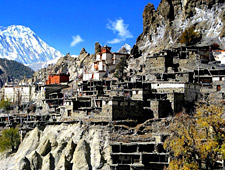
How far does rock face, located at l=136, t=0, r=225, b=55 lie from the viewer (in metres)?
99.4

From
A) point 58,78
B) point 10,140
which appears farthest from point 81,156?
point 58,78

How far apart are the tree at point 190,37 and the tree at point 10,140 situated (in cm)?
5318

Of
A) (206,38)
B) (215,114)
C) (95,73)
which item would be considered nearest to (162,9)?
(206,38)

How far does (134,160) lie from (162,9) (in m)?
76.8

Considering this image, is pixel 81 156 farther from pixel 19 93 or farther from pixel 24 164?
pixel 19 93

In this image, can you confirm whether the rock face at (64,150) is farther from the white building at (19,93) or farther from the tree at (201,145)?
the white building at (19,93)

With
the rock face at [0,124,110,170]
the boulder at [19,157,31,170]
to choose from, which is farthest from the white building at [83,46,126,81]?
the boulder at [19,157,31,170]

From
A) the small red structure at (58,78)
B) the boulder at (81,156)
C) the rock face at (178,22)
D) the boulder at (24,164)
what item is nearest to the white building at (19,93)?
the small red structure at (58,78)

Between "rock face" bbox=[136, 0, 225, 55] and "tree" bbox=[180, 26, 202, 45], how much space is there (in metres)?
1.52

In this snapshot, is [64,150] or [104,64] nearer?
[64,150]

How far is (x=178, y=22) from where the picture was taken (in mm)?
111312

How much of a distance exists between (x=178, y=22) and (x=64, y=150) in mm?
69178

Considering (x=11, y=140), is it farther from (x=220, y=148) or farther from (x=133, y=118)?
(x=220, y=148)

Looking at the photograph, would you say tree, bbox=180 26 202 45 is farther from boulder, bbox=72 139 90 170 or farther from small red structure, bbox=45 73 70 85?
boulder, bbox=72 139 90 170
